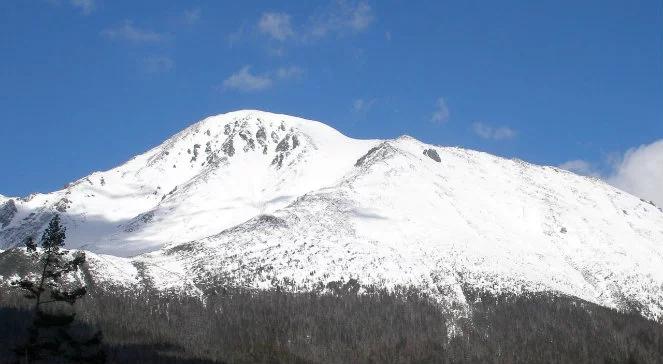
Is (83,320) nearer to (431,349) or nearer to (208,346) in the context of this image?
(208,346)

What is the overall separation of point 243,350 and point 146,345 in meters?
A: 27.7

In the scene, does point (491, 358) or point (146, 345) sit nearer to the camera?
point (146, 345)

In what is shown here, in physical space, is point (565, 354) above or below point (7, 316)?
below

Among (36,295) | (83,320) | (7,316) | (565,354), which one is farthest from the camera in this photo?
(565,354)

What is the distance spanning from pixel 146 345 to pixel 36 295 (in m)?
134

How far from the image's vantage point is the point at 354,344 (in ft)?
648

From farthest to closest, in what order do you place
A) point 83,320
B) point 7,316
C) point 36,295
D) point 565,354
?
point 565,354 < point 83,320 < point 7,316 < point 36,295

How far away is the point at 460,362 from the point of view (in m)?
190

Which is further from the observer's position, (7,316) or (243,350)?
(243,350)

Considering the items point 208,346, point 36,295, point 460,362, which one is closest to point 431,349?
point 460,362

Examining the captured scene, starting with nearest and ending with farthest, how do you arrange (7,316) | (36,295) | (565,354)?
(36,295)
(7,316)
(565,354)

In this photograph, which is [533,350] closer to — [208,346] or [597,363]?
[597,363]

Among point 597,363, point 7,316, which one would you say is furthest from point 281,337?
point 597,363

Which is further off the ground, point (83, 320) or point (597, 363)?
point (83, 320)
